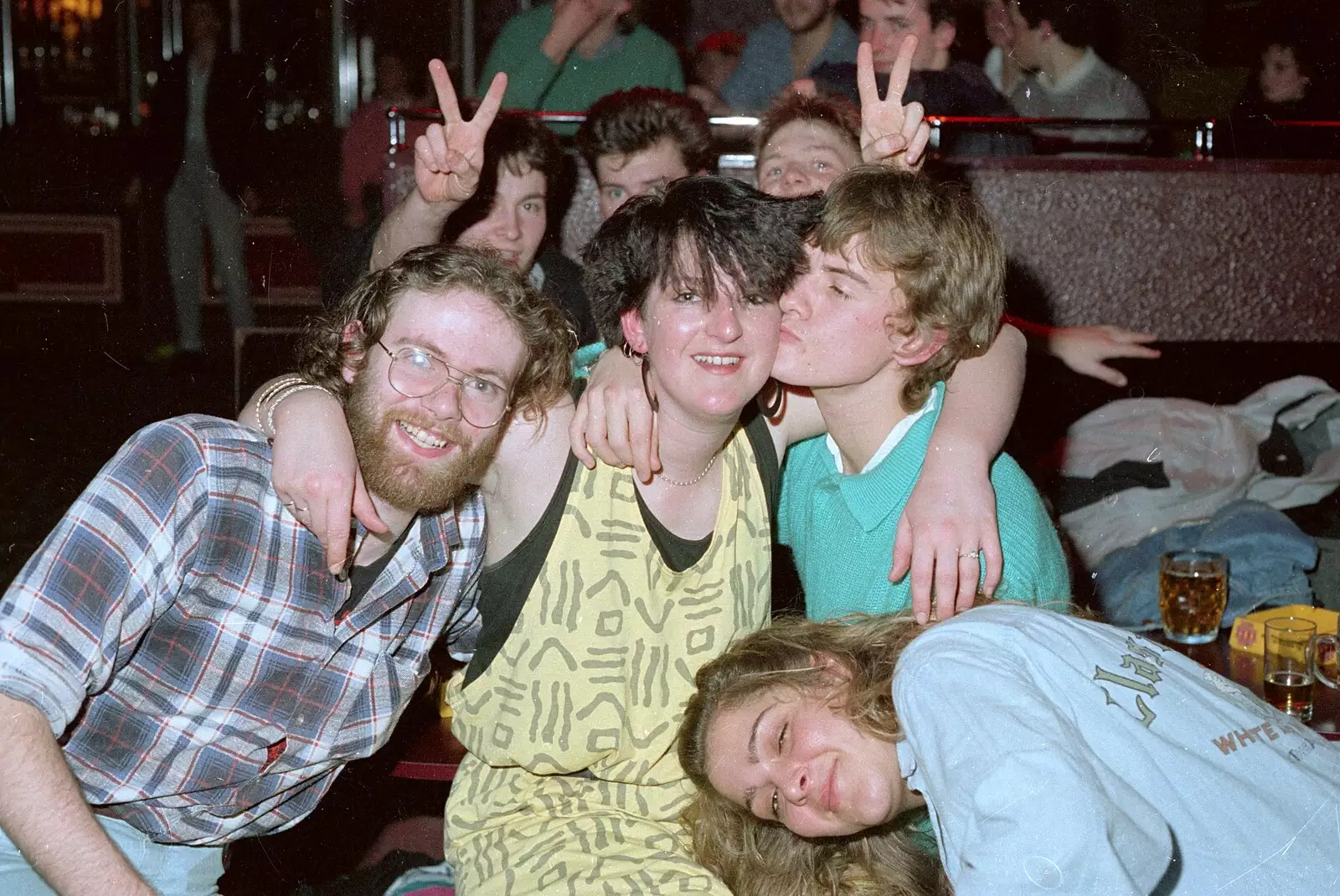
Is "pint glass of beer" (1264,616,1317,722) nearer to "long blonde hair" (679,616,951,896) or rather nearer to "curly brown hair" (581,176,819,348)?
"long blonde hair" (679,616,951,896)

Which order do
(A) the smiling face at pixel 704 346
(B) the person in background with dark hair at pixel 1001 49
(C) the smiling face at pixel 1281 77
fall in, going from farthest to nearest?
(C) the smiling face at pixel 1281 77 → (B) the person in background with dark hair at pixel 1001 49 → (A) the smiling face at pixel 704 346

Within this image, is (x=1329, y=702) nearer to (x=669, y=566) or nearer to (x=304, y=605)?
(x=669, y=566)

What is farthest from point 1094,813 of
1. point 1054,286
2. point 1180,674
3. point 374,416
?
point 1054,286

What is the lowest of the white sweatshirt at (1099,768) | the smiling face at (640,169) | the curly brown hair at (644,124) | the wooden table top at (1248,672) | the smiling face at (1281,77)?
the wooden table top at (1248,672)

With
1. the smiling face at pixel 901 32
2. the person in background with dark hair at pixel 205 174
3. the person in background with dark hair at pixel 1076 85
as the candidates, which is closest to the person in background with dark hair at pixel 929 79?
the smiling face at pixel 901 32

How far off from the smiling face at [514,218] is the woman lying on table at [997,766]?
1.17m

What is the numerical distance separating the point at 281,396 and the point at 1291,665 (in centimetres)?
183

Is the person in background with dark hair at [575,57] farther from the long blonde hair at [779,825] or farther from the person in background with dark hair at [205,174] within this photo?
the person in background with dark hair at [205,174]

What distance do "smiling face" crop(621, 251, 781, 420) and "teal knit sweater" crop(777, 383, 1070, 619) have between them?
0.28m

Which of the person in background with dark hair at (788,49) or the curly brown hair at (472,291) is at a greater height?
the person in background with dark hair at (788,49)

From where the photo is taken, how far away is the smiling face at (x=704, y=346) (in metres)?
1.61

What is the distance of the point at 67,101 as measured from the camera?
8.51 meters

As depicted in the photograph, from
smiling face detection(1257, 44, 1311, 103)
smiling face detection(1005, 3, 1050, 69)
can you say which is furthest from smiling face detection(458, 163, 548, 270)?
smiling face detection(1257, 44, 1311, 103)

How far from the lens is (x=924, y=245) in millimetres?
1721
